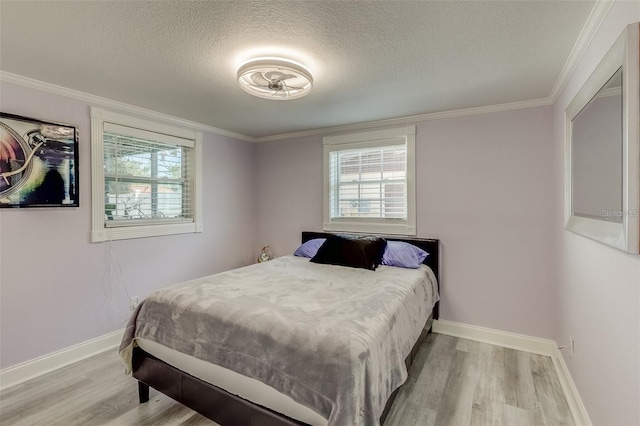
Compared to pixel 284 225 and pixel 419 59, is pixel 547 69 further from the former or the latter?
pixel 284 225

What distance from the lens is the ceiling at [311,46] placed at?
61.5 inches

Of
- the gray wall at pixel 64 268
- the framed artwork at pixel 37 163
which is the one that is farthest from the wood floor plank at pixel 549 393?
Result: the framed artwork at pixel 37 163

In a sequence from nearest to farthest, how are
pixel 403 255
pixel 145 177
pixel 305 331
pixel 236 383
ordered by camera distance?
pixel 305 331, pixel 236 383, pixel 403 255, pixel 145 177

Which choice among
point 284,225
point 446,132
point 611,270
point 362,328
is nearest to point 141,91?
point 284,225

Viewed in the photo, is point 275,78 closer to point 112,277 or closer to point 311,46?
point 311,46

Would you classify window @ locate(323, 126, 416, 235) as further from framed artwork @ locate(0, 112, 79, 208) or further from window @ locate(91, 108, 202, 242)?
framed artwork @ locate(0, 112, 79, 208)

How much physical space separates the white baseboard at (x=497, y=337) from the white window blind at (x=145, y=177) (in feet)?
10.6

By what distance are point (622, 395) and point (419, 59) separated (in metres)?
2.11

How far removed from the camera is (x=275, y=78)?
2170 mm

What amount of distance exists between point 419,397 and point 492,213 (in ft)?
6.22

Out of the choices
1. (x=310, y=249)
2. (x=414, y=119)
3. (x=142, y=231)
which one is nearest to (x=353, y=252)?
(x=310, y=249)

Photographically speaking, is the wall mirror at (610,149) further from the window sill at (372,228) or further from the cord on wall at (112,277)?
the cord on wall at (112,277)

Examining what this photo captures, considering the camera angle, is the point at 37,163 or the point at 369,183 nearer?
the point at 37,163

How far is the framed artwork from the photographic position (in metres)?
2.28
